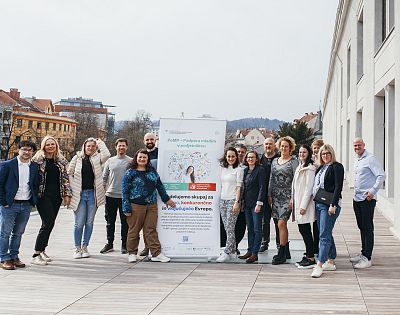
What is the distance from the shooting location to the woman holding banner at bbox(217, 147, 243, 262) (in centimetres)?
799

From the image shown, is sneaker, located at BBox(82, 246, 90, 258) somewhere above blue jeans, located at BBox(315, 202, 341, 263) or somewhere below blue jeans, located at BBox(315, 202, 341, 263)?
below

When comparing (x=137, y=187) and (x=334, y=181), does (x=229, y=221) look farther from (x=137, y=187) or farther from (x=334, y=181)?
(x=334, y=181)

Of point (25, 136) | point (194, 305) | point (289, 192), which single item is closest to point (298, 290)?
point (194, 305)

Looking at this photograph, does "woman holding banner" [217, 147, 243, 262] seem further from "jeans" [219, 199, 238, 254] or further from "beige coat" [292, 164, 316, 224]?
"beige coat" [292, 164, 316, 224]

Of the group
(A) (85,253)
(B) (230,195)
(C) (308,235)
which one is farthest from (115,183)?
(C) (308,235)

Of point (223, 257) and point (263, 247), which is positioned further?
point (263, 247)

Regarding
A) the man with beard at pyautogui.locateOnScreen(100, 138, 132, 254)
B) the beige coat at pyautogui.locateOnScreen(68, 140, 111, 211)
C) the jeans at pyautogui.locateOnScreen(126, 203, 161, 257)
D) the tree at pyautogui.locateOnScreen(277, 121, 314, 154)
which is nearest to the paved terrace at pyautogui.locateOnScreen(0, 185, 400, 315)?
the jeans at pyautogui.locateOnScreen(126, 203, 161, 257)

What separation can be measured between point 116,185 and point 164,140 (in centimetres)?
124

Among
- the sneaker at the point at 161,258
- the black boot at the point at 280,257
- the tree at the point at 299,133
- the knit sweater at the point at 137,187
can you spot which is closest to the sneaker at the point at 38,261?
the knit sweater at the point at 137,187

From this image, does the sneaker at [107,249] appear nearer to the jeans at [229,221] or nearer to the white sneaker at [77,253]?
the white sneaker at [77,253]

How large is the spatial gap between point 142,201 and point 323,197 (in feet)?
9.72

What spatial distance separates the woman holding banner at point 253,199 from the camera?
7.88 metres

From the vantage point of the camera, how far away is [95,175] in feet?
27.2

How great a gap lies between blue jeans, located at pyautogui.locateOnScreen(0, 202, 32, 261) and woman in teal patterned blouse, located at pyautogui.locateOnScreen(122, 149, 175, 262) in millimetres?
1603
